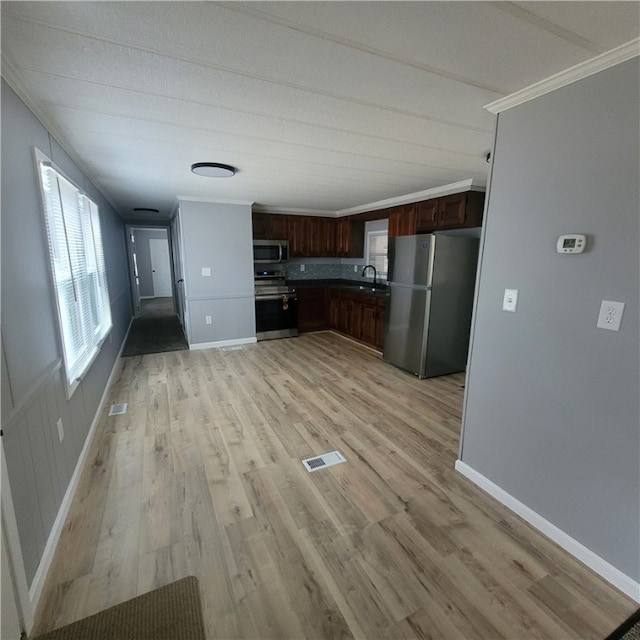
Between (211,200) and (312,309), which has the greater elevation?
(211,200)

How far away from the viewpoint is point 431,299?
3.72m

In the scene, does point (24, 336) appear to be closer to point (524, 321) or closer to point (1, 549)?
point (1, 549)

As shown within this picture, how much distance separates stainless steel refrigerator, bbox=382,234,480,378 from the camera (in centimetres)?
368

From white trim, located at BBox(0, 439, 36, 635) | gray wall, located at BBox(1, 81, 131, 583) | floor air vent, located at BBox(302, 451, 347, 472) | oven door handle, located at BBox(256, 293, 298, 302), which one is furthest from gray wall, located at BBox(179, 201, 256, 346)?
white trim, located at BBox(0, 439, 36, 635)

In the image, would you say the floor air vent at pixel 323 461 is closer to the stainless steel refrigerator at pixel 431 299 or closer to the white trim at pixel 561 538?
the white trim at pixel 561 538

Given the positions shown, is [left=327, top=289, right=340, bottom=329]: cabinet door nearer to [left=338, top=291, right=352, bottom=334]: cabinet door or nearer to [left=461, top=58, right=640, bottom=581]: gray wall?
[left=338, top=291, right=352, bottom=334]: cabinet door

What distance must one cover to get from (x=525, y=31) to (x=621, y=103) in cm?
55

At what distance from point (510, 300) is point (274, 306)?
4086 millimetres

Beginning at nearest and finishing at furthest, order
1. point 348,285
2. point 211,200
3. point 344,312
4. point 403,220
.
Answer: point 403,220 < point 211,200 < point 344,312 < point 348,285

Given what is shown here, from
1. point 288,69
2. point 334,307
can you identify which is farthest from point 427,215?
point 288,69

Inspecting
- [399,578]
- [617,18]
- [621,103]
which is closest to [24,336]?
[399,578]

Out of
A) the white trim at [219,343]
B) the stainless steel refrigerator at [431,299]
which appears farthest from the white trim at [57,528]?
the stainless steel refrigerator at [431,299]

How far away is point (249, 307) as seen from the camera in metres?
5.26

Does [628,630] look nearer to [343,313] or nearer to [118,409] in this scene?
[118,409]
